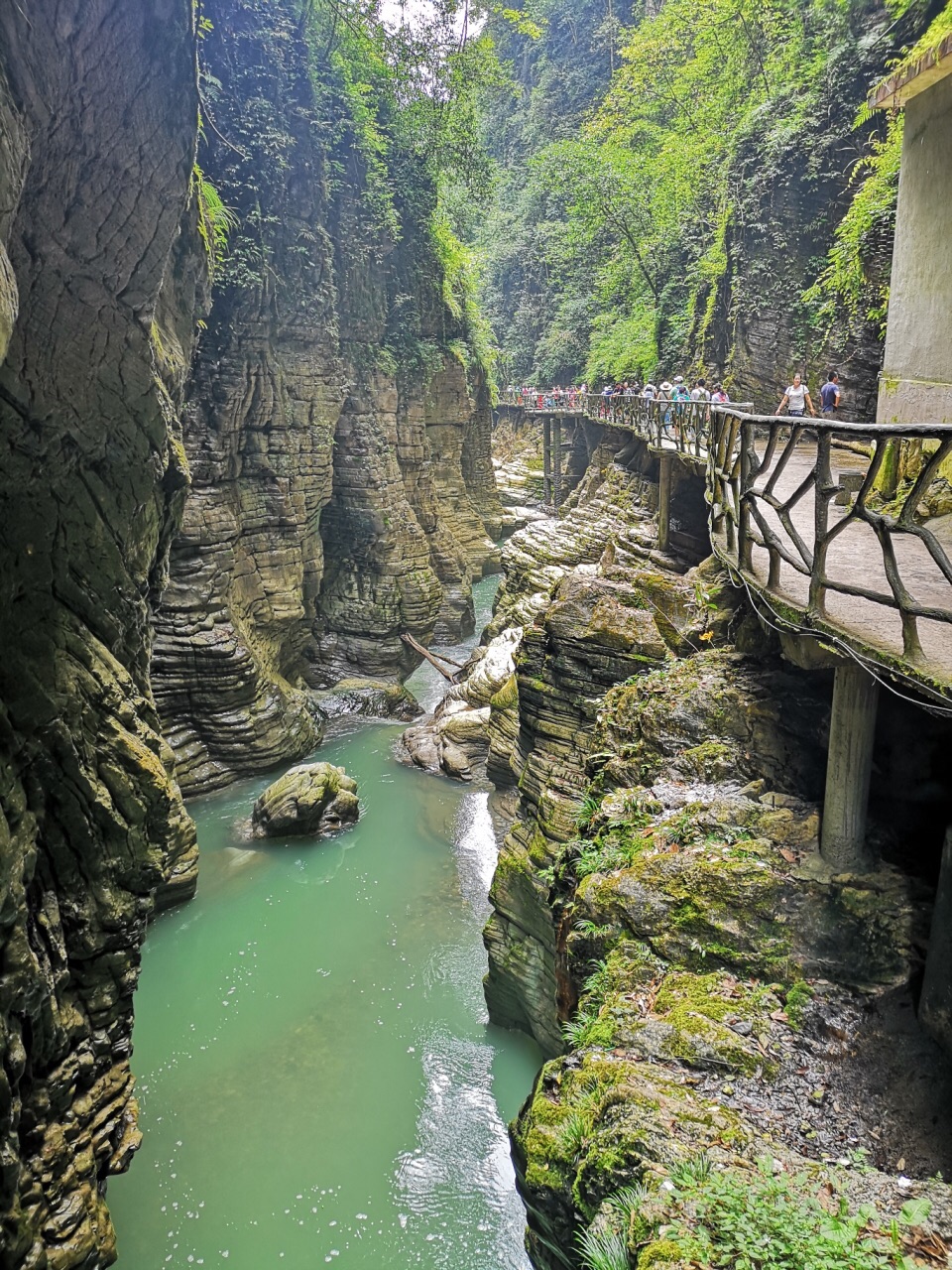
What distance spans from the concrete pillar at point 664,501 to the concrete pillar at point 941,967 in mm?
11891

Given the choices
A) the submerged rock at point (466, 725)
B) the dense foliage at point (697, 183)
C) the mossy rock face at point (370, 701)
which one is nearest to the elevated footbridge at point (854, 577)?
the dense foliage at point (697, 183)

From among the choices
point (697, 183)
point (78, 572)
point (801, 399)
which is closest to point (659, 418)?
point (801, 399)

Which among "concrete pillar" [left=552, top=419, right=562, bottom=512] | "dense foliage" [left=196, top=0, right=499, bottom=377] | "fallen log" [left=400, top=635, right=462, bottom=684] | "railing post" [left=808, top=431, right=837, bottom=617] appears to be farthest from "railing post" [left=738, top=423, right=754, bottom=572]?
"concrete pillar" [left=552, top=419, right=562, bottom=512]

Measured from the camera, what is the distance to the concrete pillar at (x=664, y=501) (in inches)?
603

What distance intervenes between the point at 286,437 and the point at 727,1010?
16.2m

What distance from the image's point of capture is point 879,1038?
414 centimetres

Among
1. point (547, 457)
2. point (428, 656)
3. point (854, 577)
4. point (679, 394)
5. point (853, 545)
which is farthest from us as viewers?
point (547, 457)

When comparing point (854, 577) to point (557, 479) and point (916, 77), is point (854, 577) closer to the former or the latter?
point (916, 77)

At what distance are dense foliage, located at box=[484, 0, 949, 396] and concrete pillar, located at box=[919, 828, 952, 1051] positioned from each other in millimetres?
13284

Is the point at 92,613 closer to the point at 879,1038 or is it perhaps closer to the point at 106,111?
the point at 106,111

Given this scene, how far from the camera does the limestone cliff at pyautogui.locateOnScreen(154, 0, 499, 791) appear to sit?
1584 cm

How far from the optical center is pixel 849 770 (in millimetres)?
4645

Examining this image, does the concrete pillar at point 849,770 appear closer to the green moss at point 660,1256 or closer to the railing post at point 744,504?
the railing post at point 744,504

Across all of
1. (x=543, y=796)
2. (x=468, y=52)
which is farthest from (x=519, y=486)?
(x=543, y=796)
